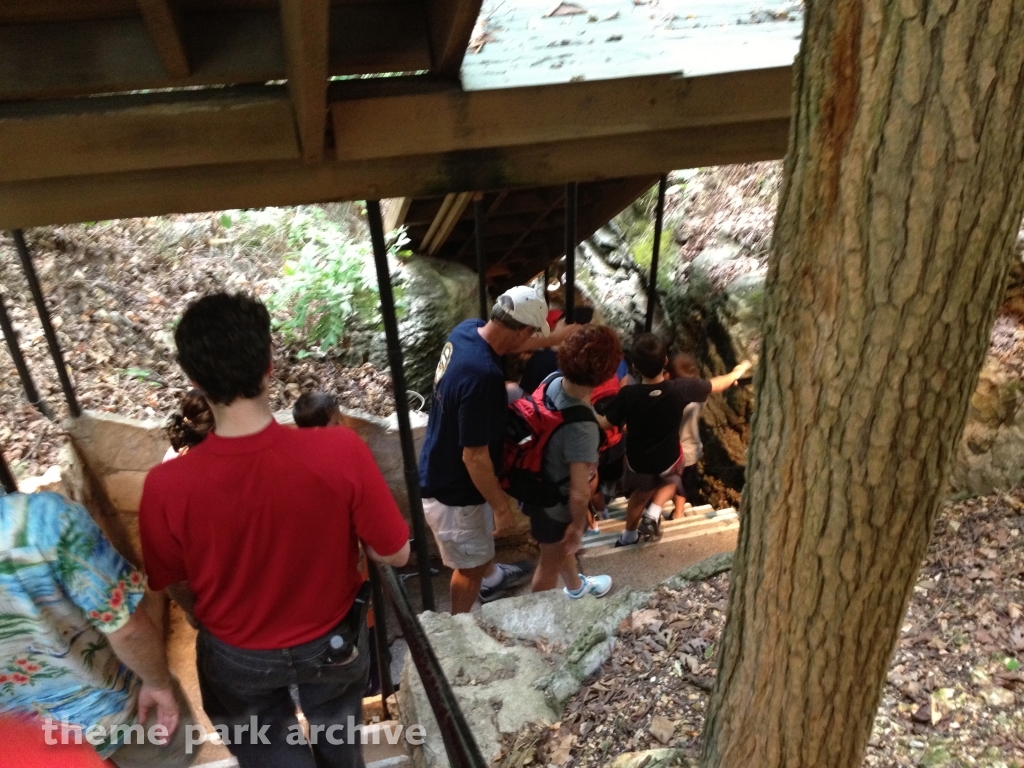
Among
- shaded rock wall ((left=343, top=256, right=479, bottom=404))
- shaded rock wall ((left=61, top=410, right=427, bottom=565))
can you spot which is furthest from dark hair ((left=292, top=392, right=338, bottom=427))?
shaded rock wall ((left=343, top=256, right=479, bottom=404))

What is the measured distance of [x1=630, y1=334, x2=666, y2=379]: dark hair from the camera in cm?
383

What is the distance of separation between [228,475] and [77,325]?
4.71 metres

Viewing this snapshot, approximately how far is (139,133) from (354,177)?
70 centimetres

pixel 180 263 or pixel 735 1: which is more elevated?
pixel 735 1

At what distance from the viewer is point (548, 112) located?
243 cm

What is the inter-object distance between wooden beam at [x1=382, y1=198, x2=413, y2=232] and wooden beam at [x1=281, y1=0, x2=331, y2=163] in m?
3.62

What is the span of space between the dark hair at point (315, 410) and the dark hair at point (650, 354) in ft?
5.43

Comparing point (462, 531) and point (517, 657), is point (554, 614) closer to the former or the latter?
point (517, 657)

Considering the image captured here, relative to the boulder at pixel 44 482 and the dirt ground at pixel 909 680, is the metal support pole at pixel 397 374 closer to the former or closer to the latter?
the dirt ground at pixel 909 680

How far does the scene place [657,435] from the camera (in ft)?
13.7

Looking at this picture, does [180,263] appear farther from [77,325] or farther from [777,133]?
[777,133]

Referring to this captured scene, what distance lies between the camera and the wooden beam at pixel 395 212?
5.92 metres

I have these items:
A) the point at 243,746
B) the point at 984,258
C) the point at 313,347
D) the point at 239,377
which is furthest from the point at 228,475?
the point at 313,347

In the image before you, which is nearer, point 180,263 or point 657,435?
point 657,435
